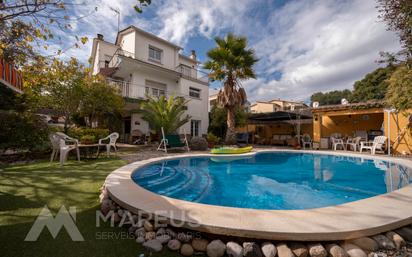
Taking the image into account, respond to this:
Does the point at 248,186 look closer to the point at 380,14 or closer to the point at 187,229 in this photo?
the point at 187,229

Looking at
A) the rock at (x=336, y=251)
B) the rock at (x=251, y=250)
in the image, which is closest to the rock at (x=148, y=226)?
the rock at (x=251, y=250)

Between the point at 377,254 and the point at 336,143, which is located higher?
the point at 336,143

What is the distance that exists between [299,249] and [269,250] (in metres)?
0.34

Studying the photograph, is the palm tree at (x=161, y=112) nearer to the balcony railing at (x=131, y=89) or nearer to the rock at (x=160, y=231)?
the balcony railing at (x=131, y=89)

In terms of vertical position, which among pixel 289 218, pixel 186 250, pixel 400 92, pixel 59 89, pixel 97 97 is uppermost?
pixel 59 89

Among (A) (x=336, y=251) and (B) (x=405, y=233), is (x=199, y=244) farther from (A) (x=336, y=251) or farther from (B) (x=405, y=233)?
(B) (x=405, y=233)

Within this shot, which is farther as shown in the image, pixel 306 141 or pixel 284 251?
pixel 306 141

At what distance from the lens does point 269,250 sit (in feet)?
6.86

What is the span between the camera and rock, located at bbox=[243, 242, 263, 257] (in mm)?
2080

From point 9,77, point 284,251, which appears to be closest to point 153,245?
point 284,251

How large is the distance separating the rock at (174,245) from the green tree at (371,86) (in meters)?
38.8

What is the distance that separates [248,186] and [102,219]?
14.0 ft

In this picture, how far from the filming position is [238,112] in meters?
19.7

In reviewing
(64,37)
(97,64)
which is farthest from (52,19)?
(97,64)
